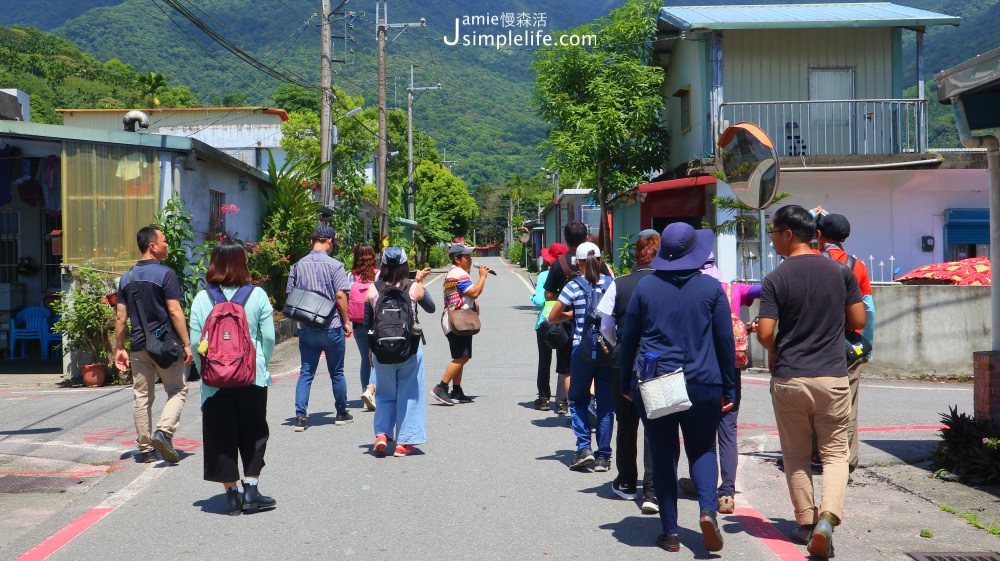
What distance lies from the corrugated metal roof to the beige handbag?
1222 centimetres

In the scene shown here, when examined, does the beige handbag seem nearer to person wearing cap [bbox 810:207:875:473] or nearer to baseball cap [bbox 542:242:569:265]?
baseball cap [bbox 542:242:569:265]

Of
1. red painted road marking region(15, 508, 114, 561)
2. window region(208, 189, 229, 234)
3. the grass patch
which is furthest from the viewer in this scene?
window region(208, 189, 229, 234)

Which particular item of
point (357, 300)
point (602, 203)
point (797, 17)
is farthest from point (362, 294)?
point (602, 203)

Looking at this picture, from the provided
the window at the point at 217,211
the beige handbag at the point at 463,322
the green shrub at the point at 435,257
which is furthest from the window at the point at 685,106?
the green shrub at the point at 435,257

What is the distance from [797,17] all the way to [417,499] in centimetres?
1805

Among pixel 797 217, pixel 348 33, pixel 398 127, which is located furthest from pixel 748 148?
pixel 398 127

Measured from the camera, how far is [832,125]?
2164 centimetres

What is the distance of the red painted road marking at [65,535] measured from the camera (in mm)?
5816

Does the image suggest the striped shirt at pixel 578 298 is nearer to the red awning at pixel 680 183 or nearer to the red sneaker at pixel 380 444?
the red sneaker at pixel 380 444

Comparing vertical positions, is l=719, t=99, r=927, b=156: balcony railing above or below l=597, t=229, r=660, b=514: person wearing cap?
above

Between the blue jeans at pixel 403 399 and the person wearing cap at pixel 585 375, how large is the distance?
134cm

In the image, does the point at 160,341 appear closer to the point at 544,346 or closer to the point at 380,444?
the point at 380,444

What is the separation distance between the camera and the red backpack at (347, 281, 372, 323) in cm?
1062

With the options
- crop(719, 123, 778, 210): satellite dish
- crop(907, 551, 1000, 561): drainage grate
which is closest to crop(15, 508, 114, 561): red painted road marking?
crop(907, 551, 1000, 561): drainage grate
